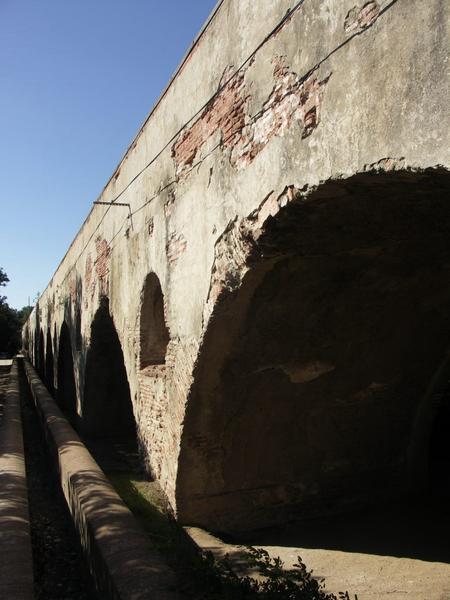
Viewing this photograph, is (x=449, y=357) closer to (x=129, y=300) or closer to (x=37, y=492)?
(x=129, y=300)

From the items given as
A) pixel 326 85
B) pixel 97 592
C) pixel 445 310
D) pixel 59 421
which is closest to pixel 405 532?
pixel 445 310

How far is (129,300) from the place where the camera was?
265 inches

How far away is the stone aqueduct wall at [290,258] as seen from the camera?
264 centimetres

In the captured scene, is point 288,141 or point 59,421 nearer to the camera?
point 288,141

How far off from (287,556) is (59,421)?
4.06 meters

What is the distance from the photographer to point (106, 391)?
9531 millimetres

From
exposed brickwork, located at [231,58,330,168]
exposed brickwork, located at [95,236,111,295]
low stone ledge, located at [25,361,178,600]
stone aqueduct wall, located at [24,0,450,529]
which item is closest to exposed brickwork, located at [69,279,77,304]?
exposed brickwork, located at [95,236,111,295]

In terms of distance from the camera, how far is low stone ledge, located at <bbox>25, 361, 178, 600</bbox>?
2.78 m

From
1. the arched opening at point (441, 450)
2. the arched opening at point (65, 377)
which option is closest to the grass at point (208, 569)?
the arched opening at point (441, 450)

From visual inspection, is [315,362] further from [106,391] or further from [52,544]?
[106,391]

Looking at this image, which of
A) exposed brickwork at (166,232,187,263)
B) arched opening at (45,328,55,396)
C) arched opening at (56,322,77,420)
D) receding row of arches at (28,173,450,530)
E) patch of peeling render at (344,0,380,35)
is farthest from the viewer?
arched opening at (45,328,55,396)

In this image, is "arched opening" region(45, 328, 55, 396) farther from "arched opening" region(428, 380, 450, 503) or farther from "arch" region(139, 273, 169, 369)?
"arched opening" region(428, 380, 450, 503)

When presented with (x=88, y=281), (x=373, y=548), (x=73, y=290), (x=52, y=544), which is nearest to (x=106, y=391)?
(x=88, y=281)

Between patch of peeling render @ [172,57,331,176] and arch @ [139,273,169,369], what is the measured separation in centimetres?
169
